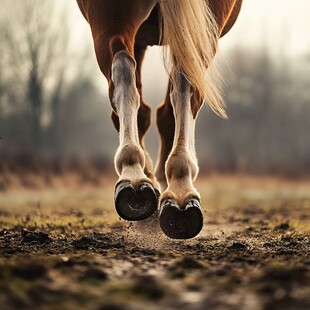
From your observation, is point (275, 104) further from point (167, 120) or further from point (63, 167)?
point (167, 120)

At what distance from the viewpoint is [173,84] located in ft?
10.9

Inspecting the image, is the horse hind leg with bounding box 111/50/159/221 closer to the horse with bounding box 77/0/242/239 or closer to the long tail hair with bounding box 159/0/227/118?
the horse with bounding box 77/0/242/239

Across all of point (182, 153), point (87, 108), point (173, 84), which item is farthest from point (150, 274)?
point (87, 108)

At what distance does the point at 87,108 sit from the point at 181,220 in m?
30.8

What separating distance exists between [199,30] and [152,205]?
118 cm

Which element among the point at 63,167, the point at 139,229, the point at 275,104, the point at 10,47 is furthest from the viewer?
the point at 275,104

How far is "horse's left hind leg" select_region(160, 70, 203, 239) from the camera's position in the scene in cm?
271

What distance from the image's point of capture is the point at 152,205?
2703 mm

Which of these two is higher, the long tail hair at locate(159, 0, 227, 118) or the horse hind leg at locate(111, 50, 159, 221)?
the long tail hair at locate(159, 0, 227, 118)

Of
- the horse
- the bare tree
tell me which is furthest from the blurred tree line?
the horse

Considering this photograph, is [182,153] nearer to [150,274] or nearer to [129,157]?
[129,157]

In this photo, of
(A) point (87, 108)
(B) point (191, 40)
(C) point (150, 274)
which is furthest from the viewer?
(A) point (87, 108)

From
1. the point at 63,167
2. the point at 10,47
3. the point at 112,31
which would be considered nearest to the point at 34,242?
the point at 112,31

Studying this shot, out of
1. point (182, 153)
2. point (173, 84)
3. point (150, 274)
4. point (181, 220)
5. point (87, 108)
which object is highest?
point (87, 108)
